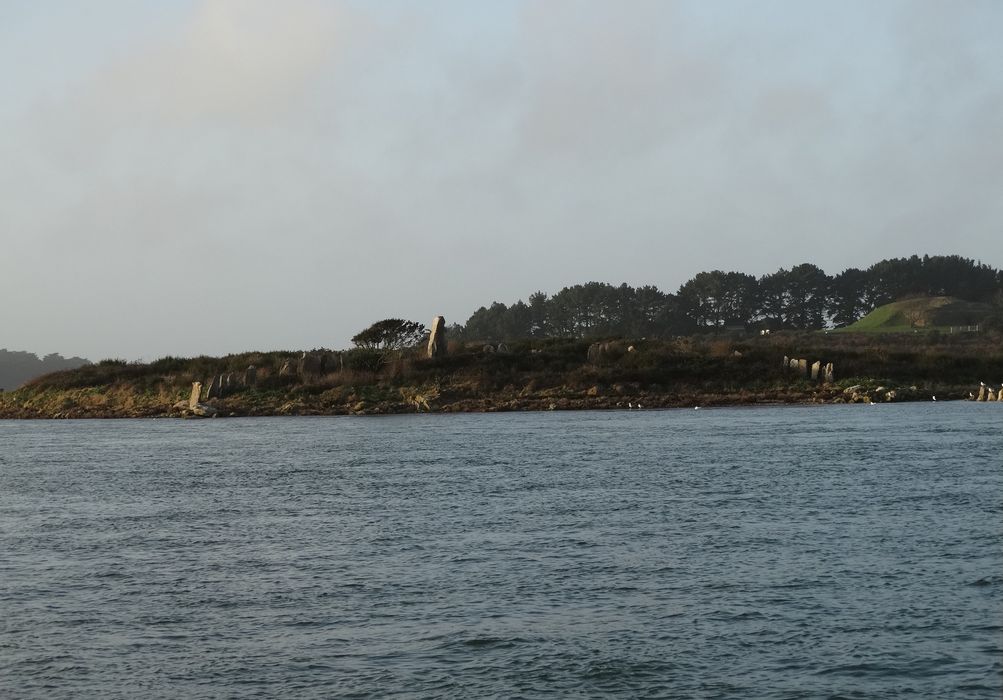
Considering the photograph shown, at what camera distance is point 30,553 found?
2128cm

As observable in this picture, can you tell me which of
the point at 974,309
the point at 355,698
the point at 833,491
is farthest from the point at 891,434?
the point at 974,309

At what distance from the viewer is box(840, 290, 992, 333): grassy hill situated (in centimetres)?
14900

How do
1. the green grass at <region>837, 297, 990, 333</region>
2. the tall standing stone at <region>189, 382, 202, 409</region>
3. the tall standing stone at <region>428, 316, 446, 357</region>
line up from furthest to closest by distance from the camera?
the green grass at <region>837, 297, 990, 333</region> < the tall standing stone at <region>428, 316, 446, 357</region> < the tall standing stone at <region>189, 382, 202, 409</region>

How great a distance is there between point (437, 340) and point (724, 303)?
8758 centimetres

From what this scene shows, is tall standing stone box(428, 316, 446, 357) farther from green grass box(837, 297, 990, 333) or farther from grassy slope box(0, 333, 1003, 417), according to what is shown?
green grass box(837, 297, 990, 333)

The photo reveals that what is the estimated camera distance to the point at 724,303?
547 ft

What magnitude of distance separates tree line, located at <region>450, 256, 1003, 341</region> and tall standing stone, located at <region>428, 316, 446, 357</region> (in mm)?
69498

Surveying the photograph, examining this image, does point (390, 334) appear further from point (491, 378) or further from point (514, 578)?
point (514, 578)

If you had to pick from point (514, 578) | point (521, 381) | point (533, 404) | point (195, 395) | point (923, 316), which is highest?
point (923, 316)

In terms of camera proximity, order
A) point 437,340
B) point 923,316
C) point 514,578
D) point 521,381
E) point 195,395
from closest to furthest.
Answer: point 514,578
point 195,395
point 521,381
point 437,340
point 923,316

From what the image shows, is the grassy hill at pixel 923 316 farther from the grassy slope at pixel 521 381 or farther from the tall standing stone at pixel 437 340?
the tall standing stone at pixel 437 340

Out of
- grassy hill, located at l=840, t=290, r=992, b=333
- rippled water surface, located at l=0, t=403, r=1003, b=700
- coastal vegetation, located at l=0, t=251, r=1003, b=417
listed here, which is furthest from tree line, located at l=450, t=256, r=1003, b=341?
rippled water surface, located at l=0, t=403, r=1003, b=700

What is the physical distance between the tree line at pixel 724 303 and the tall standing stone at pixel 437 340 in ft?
228

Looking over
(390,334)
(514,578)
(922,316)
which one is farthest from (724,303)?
(514,578)
